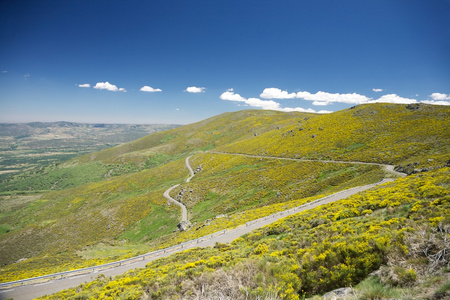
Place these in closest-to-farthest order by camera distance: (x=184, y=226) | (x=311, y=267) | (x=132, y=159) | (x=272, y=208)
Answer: (x=311, y=267) < (x=272, y=208) < (x=184, y=226) < (x=132, y=159)

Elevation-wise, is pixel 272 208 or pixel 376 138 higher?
pixel 376 138

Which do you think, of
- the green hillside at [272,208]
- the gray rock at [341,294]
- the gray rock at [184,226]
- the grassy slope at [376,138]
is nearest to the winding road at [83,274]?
the green hillside at [272,208]

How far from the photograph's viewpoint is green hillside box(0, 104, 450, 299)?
9250mm

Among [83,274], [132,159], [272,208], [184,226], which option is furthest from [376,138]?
[132,159]

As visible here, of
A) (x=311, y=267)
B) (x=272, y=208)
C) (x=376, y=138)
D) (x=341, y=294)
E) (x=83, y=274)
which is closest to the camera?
(x=341, y=294)

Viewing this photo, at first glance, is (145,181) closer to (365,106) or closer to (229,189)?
(229,189)

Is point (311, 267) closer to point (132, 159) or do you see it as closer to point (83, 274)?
point (83, 274)

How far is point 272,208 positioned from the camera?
29.1 metres

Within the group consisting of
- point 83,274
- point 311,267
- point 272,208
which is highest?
point 311,267

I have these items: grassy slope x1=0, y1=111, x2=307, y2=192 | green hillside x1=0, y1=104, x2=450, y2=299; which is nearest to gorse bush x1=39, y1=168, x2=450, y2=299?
green hillside x1=0, y1=104, x2=450, y2=299

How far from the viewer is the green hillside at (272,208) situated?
9.25 m

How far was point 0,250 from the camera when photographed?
4781 centimetres

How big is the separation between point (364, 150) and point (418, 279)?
4667 centimetres

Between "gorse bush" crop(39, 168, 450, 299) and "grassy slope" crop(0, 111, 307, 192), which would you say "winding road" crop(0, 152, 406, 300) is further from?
"grassy slope" crop(0, 111, 307, 192)
